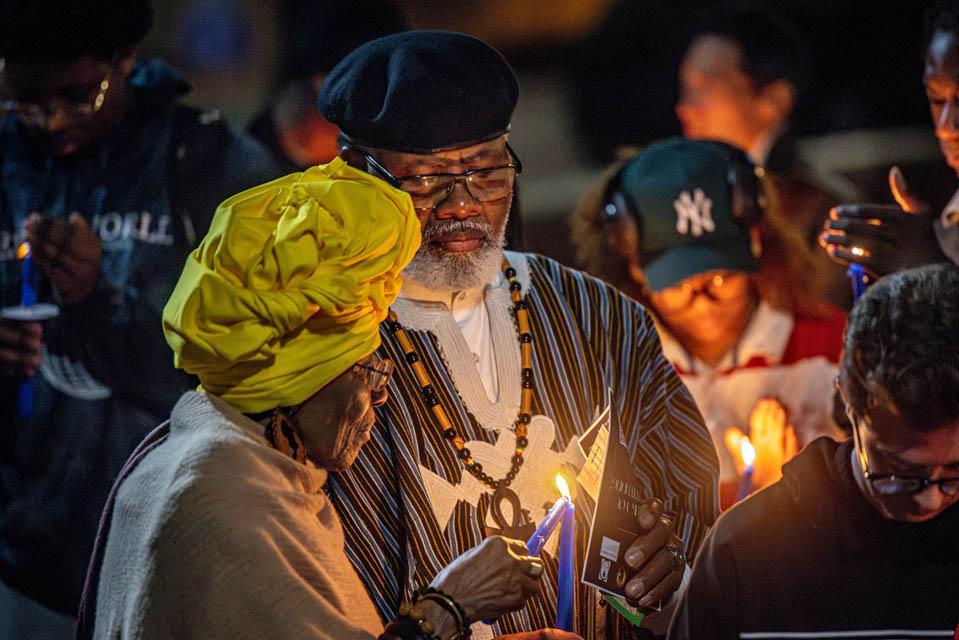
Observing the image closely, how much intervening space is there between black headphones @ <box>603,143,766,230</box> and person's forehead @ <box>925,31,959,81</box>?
0.99m

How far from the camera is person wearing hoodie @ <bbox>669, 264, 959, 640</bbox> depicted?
8.60 ft

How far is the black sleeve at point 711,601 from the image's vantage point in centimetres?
278

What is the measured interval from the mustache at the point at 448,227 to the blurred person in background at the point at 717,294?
189cm

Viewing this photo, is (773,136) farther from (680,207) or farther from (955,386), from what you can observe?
(955,386)

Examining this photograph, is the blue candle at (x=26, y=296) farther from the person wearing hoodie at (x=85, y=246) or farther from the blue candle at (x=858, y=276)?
the blue candle at (x=858, y=276)

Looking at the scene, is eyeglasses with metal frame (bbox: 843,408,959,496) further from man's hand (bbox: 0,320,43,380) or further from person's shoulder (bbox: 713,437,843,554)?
man's hand (bbox: 0,320,43,380)

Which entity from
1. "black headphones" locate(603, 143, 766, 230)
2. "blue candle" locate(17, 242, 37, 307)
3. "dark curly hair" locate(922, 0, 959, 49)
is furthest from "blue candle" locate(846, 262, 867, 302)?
"blue candle" locate(17, 242, 37, 307)

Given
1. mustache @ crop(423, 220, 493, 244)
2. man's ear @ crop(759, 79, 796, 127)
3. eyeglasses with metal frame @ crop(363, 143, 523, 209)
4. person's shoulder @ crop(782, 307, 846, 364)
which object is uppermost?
eyeglasses with metal frame @ crop(363, 143, 523, 209)

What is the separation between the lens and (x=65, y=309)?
520cm

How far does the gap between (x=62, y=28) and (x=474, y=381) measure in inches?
103

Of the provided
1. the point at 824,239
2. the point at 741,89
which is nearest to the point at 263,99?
the point at 741,89

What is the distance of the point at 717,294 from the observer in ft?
18.0

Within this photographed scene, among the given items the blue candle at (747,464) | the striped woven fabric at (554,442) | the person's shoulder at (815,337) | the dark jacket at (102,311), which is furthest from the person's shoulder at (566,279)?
the person's shoulder at (815,337)

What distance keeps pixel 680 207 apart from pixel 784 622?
2.64 m
